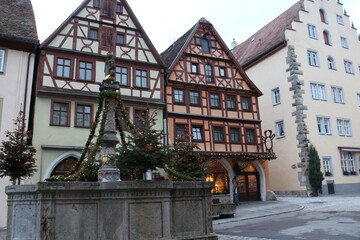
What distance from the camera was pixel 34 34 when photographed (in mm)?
19281

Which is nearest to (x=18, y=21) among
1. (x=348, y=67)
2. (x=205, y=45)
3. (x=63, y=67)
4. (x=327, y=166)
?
(x=63, y=67)

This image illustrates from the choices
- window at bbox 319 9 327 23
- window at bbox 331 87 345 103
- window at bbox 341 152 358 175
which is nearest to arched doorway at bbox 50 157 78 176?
window at bbox 341 152 358 175

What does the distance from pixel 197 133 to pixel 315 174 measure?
9.16 m

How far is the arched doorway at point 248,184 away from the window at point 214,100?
4.80 m

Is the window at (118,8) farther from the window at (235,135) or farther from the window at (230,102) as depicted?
the window at (235,135)

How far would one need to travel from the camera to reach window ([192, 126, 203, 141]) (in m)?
23.7

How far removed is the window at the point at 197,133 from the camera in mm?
23719

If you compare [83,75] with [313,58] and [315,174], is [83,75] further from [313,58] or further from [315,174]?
[313,58]

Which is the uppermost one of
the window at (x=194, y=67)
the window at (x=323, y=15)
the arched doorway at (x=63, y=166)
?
the window at (x=323, y=15)

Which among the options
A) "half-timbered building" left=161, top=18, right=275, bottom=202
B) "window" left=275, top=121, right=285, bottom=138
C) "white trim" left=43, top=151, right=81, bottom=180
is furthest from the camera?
"window" left=275, top=121, right=285, bottom=138

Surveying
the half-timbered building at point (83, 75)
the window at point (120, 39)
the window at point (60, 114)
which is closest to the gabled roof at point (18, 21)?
the half-timbered building at point (83, 75)

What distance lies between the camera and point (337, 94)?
3050 centimetres

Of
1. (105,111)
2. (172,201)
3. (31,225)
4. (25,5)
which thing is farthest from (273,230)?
(25,5)

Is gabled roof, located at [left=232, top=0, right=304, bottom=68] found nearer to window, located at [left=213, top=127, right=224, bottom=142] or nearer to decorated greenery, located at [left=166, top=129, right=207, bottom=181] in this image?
window, located at [left=213, top=127, right=224, bottom=142]
